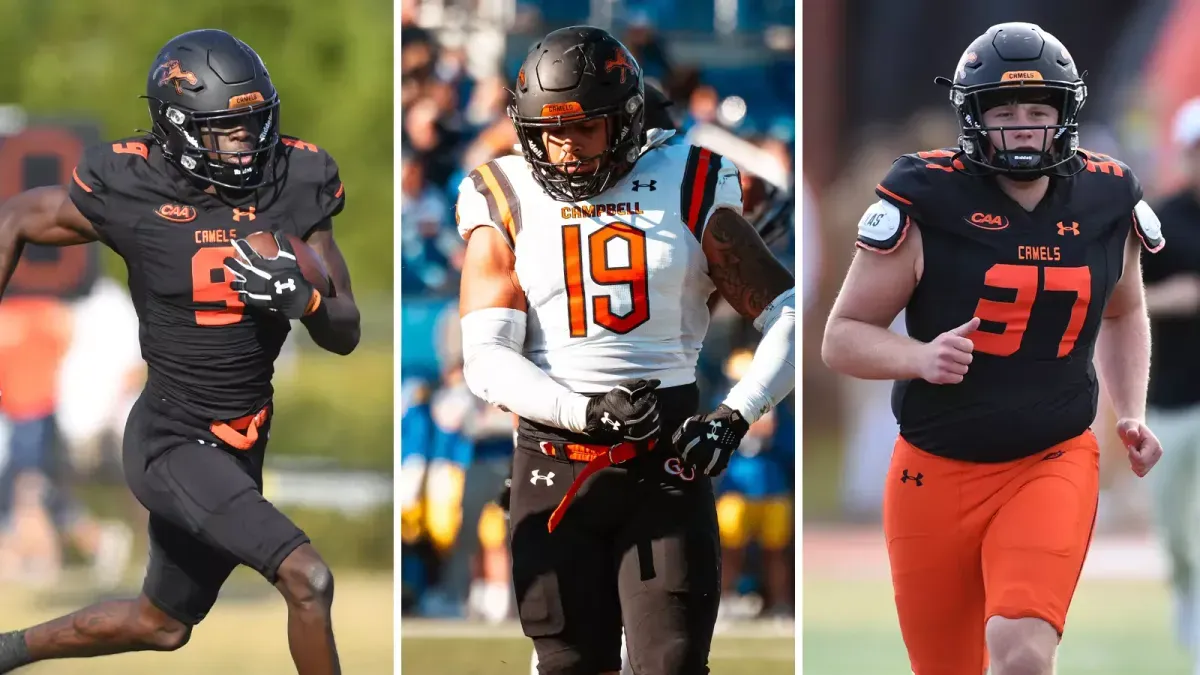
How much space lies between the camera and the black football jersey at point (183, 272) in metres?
5.09

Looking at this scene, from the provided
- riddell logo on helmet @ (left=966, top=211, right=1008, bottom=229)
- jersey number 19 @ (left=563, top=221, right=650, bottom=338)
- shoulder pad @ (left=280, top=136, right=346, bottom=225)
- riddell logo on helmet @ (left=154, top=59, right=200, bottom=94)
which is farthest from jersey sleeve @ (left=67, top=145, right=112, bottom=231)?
riddell logo on helmet @ (left=966, top=211, right=1008, bottom=229)

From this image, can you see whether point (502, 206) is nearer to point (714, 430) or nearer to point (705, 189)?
point (705, 189)

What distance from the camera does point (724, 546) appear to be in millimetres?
6773

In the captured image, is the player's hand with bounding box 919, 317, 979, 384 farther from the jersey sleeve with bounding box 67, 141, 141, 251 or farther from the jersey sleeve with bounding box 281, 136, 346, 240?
the jersey sleeve with bounding box 67, 141, 141, 251

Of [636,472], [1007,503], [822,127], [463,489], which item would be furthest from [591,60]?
[822,127]

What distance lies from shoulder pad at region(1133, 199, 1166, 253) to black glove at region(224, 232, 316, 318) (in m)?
2.37

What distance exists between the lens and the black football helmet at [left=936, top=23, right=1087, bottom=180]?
4082mm

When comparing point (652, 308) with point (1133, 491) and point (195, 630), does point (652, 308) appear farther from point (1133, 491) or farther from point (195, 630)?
point (1133, 491)

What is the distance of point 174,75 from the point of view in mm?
5078

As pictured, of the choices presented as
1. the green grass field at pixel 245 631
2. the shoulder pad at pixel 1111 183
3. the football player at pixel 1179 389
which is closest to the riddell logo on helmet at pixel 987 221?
the shoulder pad at pixel 1111 183

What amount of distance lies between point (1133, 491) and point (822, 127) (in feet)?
8.07

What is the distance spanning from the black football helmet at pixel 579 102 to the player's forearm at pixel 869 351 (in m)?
0.68

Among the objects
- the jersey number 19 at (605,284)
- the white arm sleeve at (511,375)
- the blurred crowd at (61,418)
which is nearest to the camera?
the white arm sleeve at (511,375)

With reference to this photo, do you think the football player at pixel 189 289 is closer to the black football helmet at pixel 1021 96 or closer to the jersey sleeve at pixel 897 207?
the jersey sleeve at pixel 897 207
